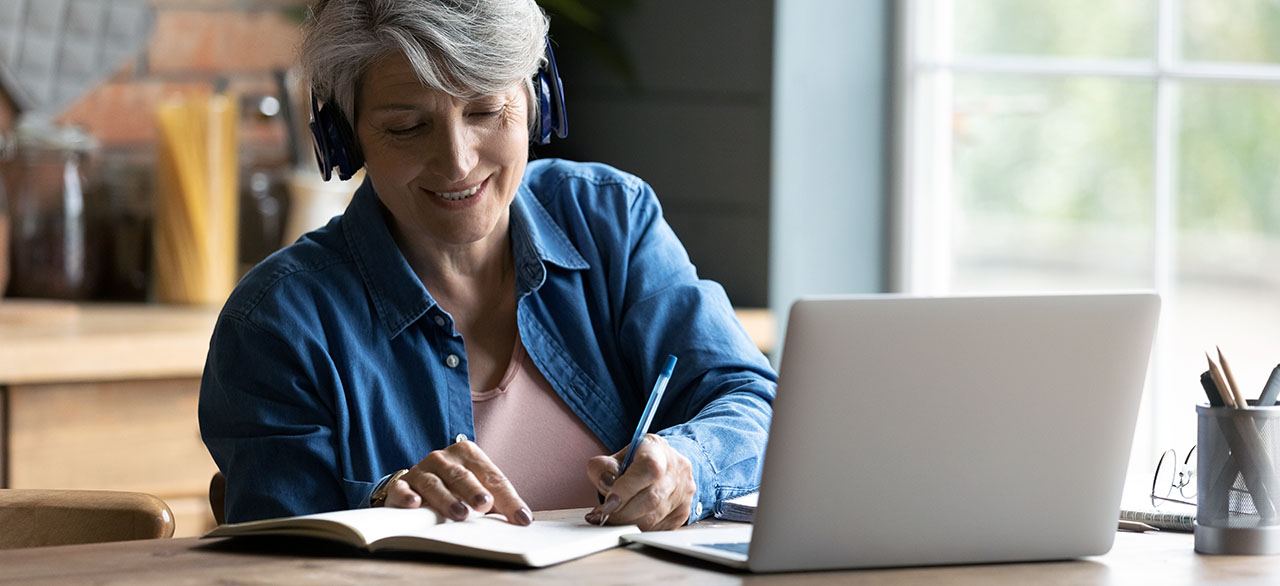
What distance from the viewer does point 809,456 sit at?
45.3 inches

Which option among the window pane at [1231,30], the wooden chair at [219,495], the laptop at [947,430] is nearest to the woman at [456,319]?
the wooden chair at [219,495]

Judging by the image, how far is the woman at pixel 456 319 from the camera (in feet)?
5.02

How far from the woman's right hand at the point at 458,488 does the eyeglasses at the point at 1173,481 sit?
2.04ft

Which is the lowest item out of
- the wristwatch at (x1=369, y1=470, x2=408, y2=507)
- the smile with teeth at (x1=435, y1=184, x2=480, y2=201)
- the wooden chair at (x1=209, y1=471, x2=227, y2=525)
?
the wooden chair at (x1=209, y1=471, x2=227, y2=525)

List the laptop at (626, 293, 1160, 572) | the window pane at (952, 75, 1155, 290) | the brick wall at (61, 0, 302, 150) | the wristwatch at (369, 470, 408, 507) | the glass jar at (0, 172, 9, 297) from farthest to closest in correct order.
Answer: the brick wall at (61, 0, 302, 150), the glass jar at (0, 172, 9, 297), the window pane at (952, 75, 1155, 290), the wristwatch at (369, 470, 408, 507), the laptop at (626, 293, 1160, 572)

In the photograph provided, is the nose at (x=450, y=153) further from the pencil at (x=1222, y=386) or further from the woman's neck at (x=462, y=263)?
the pencil at (x=1222, y=386)

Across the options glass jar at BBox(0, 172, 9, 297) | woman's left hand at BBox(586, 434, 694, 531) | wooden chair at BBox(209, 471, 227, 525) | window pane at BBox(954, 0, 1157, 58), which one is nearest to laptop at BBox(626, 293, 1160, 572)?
woman's left hand at BBox(586, 434, 694, 531)

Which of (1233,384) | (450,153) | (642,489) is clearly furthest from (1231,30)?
(642,489)

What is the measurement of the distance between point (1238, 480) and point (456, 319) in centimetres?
86

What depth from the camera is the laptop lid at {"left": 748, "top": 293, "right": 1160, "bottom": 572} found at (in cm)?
114

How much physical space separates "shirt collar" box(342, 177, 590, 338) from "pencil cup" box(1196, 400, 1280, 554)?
0.76m

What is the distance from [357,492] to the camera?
58.7 inches

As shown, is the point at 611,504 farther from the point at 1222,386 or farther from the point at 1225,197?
the point at 1225,197

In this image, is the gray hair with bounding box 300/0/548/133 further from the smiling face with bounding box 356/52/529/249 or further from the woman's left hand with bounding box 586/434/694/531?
the woman's left hand with bounding box 586/434/694/531
